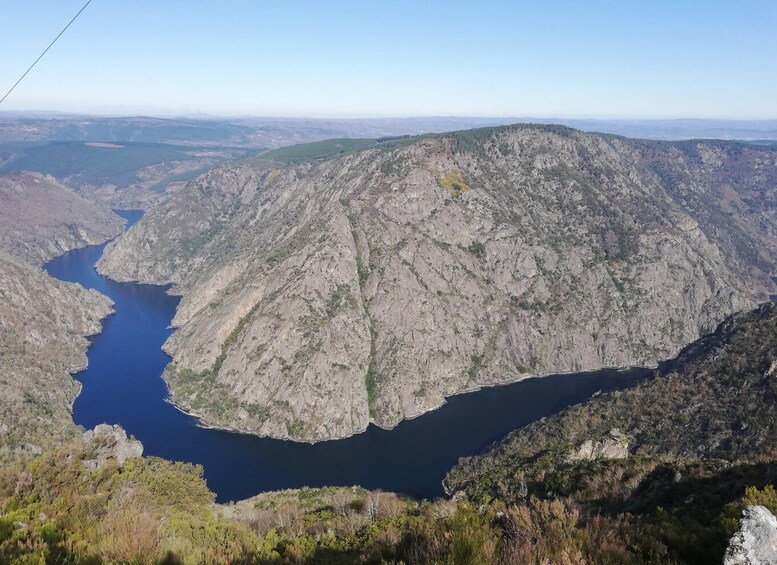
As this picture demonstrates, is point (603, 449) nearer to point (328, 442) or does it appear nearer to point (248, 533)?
point (248, 533)

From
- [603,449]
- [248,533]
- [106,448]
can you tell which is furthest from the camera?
[603,449]

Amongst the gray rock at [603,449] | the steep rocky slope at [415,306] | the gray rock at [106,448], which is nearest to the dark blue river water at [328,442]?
the steep rocky slope at [415,306]

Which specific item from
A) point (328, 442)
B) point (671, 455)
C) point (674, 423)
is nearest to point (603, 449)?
point (671, 455)

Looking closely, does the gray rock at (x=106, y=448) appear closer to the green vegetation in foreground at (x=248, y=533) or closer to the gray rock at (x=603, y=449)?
the green vegetation in foreground at (x=248, y=533)

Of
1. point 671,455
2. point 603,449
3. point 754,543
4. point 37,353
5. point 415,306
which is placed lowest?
point 37,353

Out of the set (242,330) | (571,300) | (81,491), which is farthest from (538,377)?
(81,491)

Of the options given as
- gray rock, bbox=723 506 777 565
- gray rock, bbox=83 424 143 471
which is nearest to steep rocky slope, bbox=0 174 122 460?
gray rock, bbox=83 424 143 471

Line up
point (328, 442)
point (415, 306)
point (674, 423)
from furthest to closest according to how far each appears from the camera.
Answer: point (415, 306), point (328, 442), point (674, 423)
